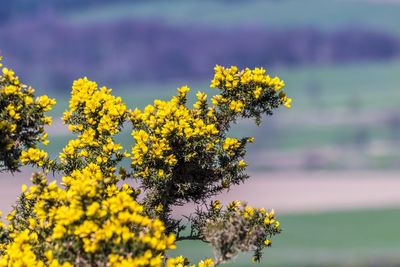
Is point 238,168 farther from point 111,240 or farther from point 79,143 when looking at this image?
point 111,240

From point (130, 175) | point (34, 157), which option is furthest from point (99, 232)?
point (130, 175)

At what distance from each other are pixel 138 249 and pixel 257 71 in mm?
5100

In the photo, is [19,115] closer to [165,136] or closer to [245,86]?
[165,136]

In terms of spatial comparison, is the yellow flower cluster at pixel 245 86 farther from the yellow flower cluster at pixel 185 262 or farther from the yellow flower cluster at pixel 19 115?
the yellow flower cluster at pixel 19 115

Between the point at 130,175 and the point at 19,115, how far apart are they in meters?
2.71

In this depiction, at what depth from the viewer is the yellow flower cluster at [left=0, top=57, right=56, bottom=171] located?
1460 cm

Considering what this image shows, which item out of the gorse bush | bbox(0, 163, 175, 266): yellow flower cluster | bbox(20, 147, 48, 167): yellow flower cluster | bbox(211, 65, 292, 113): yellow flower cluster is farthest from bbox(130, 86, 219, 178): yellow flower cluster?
bbox(0, 163, 175, 266): yellow flower cluster

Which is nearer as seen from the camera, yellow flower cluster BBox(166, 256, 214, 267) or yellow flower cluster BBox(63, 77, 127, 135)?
yellow flower cluster BBox(166, 256, 214, 267)

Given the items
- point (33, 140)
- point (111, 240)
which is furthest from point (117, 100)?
point (111, 240)

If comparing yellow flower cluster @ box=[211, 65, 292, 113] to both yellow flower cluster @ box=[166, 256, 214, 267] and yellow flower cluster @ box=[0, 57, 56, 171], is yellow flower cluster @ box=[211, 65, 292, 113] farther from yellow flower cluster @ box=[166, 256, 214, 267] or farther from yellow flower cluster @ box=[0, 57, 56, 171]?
yellow flower cluster @ box=[0, 57, 56, 171]

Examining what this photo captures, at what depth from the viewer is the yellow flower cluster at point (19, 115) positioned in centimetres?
1460

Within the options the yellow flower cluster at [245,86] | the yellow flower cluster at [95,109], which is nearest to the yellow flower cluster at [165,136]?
the yellow flower cluster at [95,109]

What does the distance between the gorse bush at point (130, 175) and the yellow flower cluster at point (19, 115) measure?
2 cm

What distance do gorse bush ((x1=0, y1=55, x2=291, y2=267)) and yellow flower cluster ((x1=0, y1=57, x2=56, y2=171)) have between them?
0.02 meters
